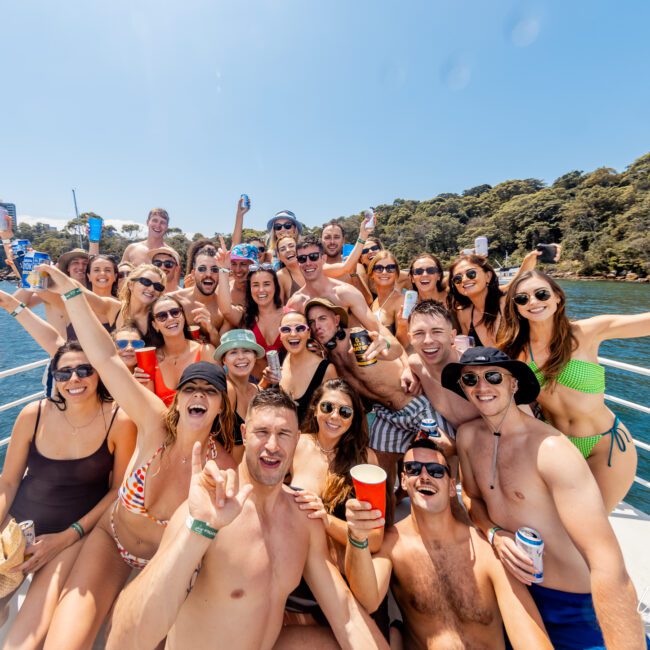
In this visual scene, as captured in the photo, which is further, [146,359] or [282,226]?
[282,226]

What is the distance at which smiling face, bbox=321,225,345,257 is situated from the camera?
5309mm

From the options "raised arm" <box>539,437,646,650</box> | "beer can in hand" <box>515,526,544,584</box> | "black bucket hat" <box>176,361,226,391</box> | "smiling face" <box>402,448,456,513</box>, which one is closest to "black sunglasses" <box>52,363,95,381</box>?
"black bucket hat" <box>176,361,226,391</box>

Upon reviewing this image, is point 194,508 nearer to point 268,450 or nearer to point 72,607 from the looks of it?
point 268,450

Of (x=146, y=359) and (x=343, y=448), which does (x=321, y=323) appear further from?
(x=146, y=359)

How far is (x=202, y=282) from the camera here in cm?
409

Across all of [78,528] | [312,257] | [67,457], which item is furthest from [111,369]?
[312,257]

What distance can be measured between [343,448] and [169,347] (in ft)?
6.39

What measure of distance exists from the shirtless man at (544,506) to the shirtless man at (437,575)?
0.17 m

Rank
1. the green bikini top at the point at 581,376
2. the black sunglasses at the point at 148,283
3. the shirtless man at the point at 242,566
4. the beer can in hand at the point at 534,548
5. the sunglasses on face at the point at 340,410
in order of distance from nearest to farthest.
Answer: the shirtless man at the point at 242,566, the beer can in hand at the point at 534,548, the green bikini top at the point at 581,376, the sunglasses on face at the point at 340,410, the black sunglasses at the point at 148,283

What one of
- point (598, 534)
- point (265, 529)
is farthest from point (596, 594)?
point (265, 529)

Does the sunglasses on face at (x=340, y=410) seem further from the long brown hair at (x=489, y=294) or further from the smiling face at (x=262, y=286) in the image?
the long brown hair at (x=489, y=294)

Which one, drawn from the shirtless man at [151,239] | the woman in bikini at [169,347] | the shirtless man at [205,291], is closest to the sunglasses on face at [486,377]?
the woman in bikini at [169,347]

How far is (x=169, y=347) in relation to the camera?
304 cm

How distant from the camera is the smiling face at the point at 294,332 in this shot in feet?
9.61
